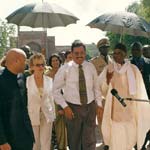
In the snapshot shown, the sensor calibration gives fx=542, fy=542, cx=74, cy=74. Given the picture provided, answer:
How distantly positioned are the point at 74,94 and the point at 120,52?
0.93m

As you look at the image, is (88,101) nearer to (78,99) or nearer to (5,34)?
(78,99)

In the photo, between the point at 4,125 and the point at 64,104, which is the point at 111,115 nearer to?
the point at 64,104

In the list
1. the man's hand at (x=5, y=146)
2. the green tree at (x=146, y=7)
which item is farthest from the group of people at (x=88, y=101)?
the green tree at (x=146, y=7)

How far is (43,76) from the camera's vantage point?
8.64 meters

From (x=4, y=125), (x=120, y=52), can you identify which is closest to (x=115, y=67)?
(x=120, y=52)

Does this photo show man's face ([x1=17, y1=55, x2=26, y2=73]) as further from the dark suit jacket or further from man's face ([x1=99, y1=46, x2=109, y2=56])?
man's face ([x1=99, y1=46, x2=109, y2=56])

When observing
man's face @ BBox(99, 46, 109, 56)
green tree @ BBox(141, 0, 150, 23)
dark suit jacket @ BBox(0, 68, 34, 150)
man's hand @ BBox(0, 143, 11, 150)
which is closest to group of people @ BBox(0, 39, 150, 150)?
man's face @ BBox(99, 46, 109, 56)

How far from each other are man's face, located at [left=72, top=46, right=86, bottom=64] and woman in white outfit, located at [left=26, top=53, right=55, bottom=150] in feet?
2.67

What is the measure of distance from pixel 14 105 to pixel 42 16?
4823mm

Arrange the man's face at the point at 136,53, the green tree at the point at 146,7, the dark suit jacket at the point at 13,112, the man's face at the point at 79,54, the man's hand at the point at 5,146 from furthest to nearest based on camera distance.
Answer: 1. the green tree at the point at 146,7
2. the man's face at the point at 136,53
3. the man's face at the point at 79,54
4. the dark suit jacket at the point at 13,112
5. the man's hand at the point at 5,146

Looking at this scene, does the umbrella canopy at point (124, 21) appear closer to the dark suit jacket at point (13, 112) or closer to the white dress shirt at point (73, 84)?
the white dress shirt at point (73, 84)

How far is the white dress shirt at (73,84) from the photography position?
309 inches

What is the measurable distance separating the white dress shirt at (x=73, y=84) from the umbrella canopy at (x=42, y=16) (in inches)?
76.1

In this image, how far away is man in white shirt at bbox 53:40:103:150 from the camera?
779cm
